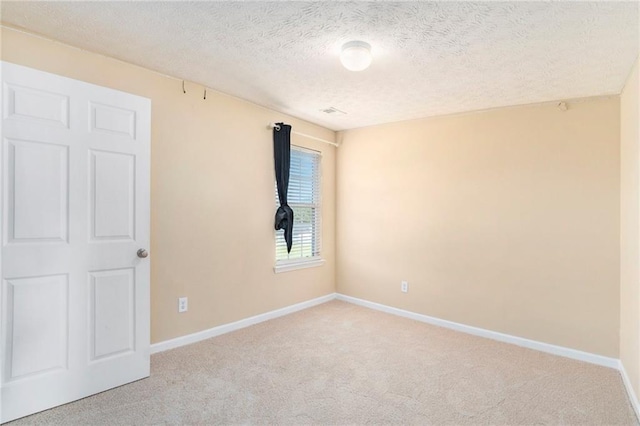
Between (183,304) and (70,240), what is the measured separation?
3.80 ft

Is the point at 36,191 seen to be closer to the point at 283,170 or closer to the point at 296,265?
the point at 283,170

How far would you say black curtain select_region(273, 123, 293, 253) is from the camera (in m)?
3.74

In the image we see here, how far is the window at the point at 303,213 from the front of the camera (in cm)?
399

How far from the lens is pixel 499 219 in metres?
3.36

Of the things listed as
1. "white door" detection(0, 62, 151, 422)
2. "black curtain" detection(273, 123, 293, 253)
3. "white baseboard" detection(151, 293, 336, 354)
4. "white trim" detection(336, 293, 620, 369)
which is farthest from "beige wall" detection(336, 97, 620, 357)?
"white door" detection(0, 62, 151, 422)

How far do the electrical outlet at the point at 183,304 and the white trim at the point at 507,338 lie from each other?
2243 millimetres

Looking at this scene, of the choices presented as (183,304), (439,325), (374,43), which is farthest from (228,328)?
(374,43)

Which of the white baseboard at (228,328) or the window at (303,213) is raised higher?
the window at (303,213)

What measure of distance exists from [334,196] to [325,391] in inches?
109

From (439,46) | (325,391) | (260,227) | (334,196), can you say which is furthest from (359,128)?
(325,391)

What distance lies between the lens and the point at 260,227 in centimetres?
365

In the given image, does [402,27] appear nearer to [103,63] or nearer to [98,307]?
[103,63]

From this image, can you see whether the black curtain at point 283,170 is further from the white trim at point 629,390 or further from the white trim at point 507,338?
the white trim at point 629,390

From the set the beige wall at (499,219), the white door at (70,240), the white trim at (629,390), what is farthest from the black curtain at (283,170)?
the white trim at (629,390)
